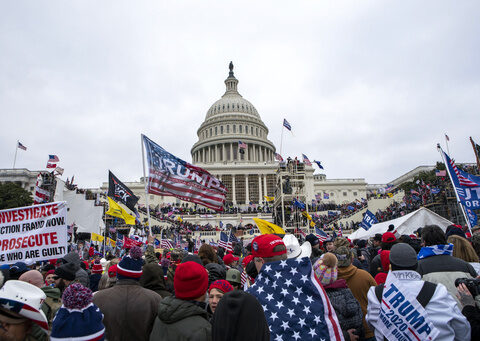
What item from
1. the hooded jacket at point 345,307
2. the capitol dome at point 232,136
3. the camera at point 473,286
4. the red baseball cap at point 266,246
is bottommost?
the hooded jacket at point 345,307

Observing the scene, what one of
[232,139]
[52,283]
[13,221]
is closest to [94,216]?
[13,221]

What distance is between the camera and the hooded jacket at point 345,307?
379 centimetres

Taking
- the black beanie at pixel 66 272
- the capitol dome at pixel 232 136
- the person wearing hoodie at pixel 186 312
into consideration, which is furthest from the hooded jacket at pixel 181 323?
the capitol dome at pixel 232 136

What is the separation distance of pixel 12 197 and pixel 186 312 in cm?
5094

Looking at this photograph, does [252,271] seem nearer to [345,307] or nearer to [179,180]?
[345,307]

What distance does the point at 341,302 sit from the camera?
3805 millimetres

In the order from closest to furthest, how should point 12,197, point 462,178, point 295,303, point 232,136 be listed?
point 295,303 < point 462,178 < point 12,197 < point 232,136

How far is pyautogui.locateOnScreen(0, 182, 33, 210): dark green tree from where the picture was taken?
143 ft

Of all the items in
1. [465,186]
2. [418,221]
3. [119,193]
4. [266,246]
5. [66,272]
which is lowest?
[66,272]

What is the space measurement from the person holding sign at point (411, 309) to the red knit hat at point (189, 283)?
1720 mm

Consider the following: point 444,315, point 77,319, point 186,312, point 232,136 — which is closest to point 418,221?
point 444,315

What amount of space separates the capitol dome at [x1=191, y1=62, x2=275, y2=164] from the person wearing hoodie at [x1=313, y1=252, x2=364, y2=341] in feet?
261

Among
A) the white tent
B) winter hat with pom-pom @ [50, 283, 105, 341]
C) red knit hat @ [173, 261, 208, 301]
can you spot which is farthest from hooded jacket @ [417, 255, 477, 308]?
the white tent

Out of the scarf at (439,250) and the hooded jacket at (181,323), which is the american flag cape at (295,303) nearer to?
the hooded jacket at (181,323)
